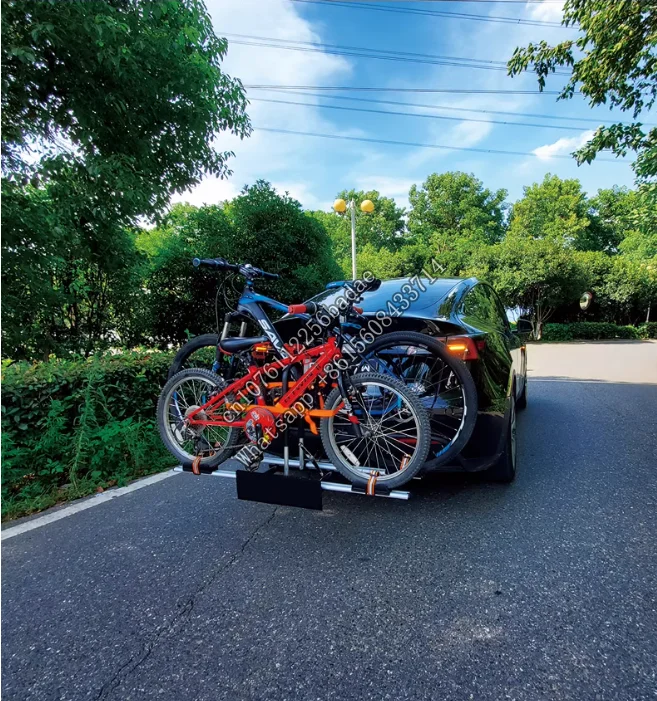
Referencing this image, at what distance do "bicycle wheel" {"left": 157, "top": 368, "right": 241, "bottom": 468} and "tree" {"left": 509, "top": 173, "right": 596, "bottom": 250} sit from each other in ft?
123

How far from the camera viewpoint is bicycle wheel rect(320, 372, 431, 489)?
231cm

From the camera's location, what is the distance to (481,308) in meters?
3.44

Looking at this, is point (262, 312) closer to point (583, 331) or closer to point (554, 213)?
point (583, 331)

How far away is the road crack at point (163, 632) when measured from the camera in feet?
4.99

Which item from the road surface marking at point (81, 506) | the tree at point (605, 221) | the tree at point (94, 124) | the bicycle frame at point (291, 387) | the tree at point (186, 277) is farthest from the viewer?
the tree at point (605, 221)

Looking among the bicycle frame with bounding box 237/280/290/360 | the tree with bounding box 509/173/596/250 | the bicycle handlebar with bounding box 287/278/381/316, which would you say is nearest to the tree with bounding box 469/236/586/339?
the tree with bounding box 509/173/596/250

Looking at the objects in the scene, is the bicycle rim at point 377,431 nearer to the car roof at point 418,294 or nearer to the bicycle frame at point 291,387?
the bicycle frame at point 291,387

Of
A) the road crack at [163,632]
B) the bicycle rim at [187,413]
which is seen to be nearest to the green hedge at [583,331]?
the bicycle rim at [187,413]

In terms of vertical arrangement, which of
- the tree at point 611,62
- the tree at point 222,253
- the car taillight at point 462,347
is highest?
the tree at point 611,62

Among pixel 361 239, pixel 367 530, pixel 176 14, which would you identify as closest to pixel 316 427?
pixel 367 530

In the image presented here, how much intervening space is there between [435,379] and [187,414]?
5.36ft

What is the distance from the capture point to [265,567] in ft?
7.20

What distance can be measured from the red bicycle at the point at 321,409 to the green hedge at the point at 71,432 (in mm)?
1235

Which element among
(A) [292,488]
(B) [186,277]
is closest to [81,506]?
(A) [292,488]
